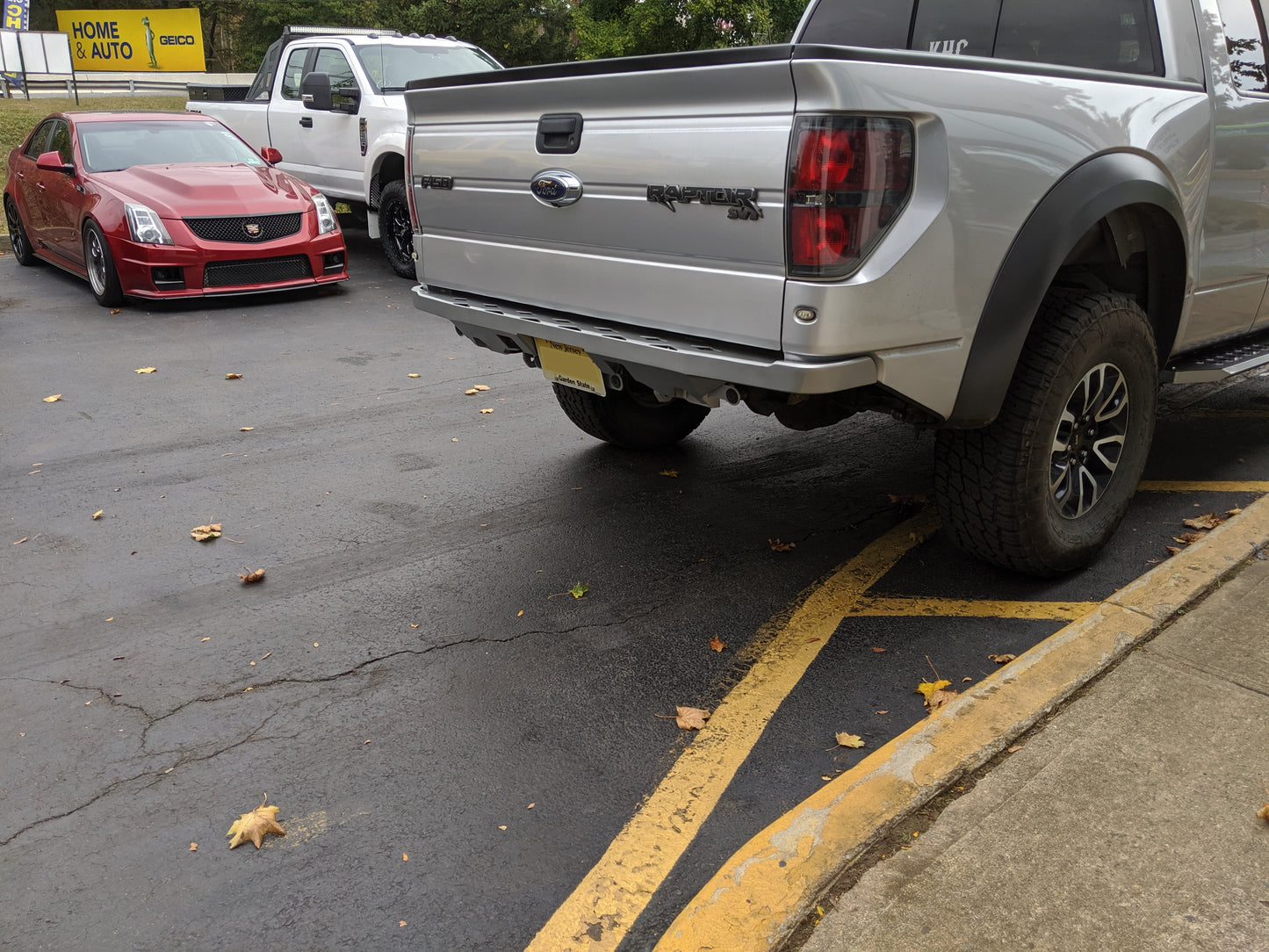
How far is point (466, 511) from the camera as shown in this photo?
482 centimetres

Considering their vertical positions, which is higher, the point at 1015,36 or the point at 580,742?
the point at 1015,36

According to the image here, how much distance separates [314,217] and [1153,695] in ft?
27.9

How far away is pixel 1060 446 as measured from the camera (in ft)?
12.3

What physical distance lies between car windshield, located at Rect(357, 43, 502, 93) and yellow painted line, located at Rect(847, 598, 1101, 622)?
854 cm

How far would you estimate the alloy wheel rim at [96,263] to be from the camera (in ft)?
30.5

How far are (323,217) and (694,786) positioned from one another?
819cm

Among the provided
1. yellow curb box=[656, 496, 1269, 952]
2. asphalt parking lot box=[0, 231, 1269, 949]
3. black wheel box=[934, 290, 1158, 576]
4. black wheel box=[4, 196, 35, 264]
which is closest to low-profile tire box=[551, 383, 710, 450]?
asphalt parking lot box=[0, 231, 1269, 949]

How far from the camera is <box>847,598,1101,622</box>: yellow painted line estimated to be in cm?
374

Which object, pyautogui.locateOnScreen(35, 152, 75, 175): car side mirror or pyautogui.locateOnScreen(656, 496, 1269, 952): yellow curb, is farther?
pyautogui.locateOnScreen(35, 152, 75, 175): car side mirror

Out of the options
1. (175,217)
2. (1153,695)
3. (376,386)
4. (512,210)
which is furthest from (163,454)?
(1153,695)

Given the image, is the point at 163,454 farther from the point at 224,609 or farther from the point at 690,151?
the point at 690,151

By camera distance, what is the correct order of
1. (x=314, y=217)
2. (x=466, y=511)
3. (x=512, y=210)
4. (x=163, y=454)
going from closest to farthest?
(x=512, y=210)
(x=466, y=511)
(x=163, y=454)
(x=314, y=217)

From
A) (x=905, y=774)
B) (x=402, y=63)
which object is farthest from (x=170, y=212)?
(x=905, y=774)

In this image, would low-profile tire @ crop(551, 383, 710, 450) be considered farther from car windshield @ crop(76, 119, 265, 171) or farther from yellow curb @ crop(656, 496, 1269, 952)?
car windshield @ crop(76, 119, 265, 171)
